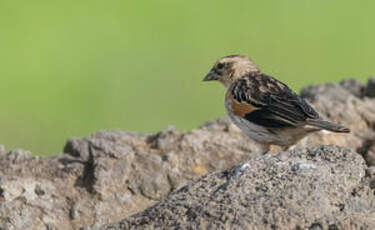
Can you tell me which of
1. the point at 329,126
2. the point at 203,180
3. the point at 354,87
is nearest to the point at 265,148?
the point at 329,126

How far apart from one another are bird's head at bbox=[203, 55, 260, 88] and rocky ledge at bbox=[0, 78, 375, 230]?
0.45 metres

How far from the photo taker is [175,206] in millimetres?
5352

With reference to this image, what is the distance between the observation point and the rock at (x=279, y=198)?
495cm

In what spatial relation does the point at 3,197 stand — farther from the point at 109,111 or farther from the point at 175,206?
the point at 109,111

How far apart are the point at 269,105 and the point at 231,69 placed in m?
1.25

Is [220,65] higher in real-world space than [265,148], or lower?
higher

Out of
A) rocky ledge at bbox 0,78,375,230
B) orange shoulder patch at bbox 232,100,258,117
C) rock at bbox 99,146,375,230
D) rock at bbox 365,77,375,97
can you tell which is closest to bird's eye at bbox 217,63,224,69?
rocky ledge at bbox 0,78,375,230

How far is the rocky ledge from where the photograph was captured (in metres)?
5.05

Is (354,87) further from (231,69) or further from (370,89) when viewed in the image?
(231,69)

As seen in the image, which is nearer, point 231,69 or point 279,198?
point 279,198

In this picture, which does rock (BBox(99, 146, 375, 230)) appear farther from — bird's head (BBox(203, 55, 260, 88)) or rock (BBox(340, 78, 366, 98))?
rock (BBox(340, 78, 366, 98))

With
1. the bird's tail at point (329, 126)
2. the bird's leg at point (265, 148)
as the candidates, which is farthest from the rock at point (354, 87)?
the bird's tail at point (329, 126)

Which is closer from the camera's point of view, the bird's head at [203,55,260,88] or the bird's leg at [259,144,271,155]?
the bird's leg at [259,144,271,155]

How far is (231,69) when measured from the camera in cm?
838
